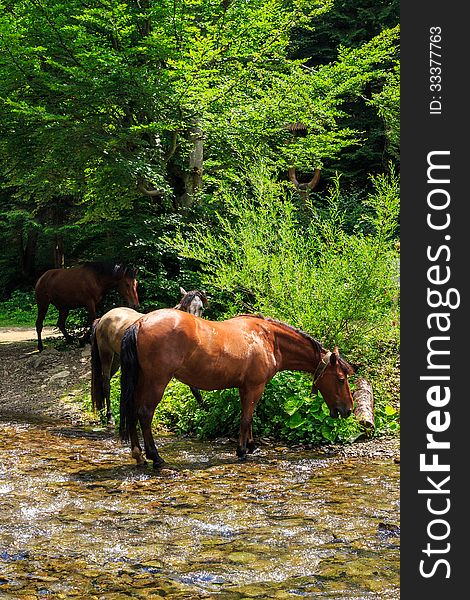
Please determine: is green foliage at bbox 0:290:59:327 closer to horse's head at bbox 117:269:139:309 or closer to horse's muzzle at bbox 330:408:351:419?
horse's head at bbox 117:269:139:309

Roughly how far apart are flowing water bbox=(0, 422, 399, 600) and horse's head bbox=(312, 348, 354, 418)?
590mm

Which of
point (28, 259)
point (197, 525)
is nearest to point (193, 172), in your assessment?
point (197, 525)

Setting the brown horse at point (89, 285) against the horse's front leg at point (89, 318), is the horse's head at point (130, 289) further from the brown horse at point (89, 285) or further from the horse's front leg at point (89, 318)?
the horse's front leg at point (89, 318)

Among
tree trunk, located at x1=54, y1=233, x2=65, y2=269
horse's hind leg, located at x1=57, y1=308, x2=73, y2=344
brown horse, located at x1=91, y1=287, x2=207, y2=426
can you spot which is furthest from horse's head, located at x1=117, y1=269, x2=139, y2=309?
tree trunk, located at x1=54, y1=233, x2=65, y2=269

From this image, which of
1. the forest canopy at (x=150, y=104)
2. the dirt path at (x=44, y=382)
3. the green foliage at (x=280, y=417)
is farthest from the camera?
the forest canopy at (x=150, y=104)

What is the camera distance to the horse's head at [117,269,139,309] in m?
11.8

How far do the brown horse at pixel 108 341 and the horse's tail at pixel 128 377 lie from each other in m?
1.96

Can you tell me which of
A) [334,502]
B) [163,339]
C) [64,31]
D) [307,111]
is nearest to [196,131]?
[307,111]

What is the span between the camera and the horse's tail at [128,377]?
22.0 ft

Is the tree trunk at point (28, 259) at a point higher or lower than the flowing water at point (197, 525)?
higher

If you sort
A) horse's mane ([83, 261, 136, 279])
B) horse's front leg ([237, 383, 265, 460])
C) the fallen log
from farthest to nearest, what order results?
1. horse's mane ([83, 261, 136, 279])
2. the fallen log
3. horse's front leg ([237, 383, 265, 460])

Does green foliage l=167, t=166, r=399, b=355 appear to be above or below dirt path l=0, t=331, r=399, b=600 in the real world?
above

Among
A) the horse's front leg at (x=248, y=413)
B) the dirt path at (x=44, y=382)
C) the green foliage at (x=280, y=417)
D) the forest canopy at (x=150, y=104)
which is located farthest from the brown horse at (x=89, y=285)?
the horse's front leg at (x=248, y=413)

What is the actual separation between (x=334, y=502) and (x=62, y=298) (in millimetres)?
8250
